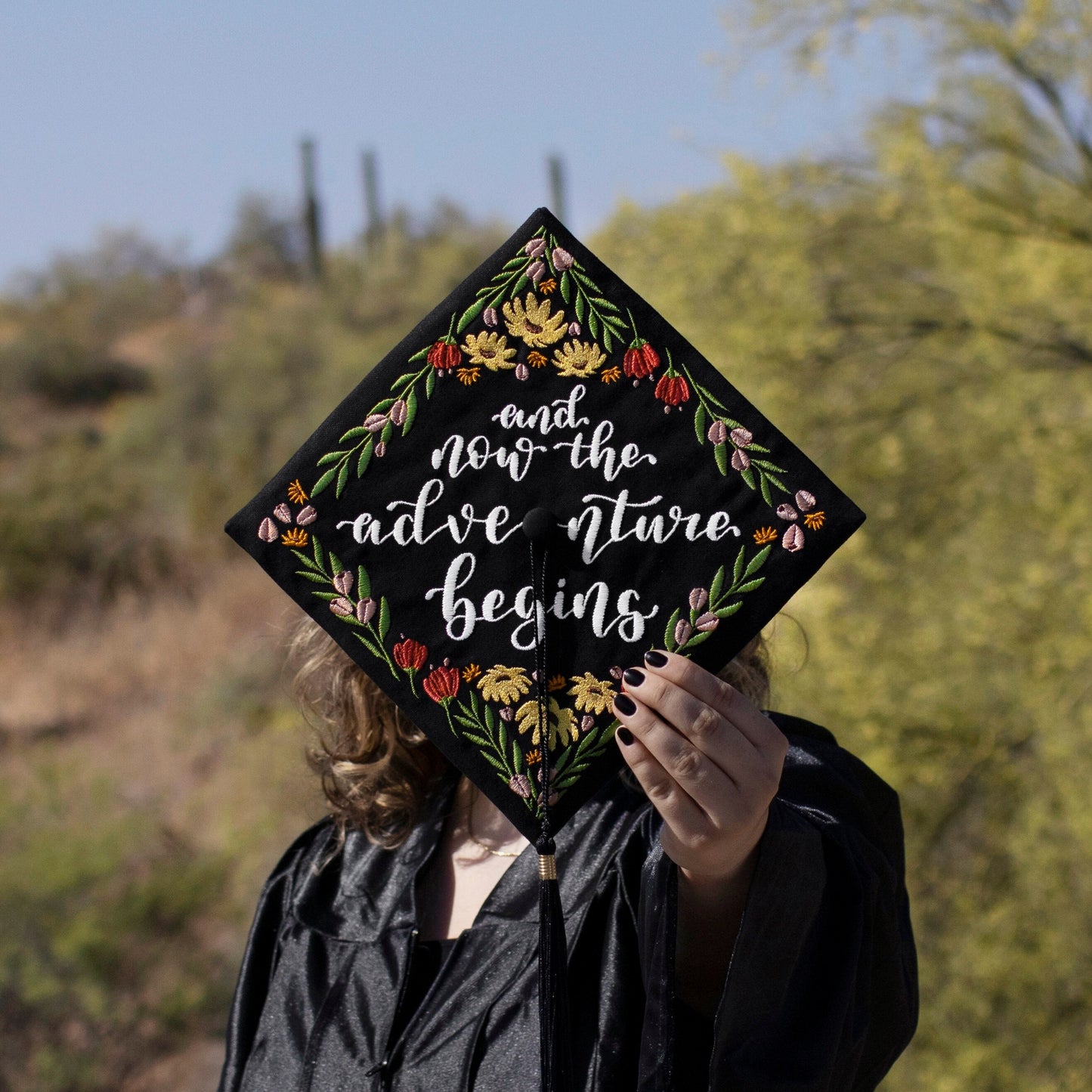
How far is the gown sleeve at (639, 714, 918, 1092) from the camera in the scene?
115 cm

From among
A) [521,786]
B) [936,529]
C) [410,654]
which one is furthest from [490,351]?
[936,529]

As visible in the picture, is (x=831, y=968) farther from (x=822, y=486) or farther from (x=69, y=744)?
(x=69, y=744)

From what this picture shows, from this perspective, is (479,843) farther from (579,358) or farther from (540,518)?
(579,358)

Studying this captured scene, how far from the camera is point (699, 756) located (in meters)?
1.06

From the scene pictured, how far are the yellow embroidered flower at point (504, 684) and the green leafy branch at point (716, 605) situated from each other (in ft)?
0.52

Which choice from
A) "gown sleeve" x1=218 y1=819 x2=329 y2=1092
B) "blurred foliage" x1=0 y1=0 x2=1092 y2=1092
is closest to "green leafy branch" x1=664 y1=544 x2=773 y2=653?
"gown sleeve" x1=218 y1=819 x2=329 y2=1092

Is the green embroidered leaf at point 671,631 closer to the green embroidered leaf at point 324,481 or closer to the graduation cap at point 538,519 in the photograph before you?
the graduation cap at point 538,519

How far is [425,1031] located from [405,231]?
29533mm

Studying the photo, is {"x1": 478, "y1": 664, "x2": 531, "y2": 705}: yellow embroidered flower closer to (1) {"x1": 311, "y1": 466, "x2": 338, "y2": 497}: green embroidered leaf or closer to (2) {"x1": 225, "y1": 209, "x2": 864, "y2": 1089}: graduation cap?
(2) {"x1": 225, "y1": 209, "x2": 864, "y2": 1089}: graduation cap

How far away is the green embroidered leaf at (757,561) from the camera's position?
1.30 meters

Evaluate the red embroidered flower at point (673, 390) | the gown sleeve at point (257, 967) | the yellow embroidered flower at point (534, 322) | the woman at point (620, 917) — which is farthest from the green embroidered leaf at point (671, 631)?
the gown sleeve at point (257, 967)

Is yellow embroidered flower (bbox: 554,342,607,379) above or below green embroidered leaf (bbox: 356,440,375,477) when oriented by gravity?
above

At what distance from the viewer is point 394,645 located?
136cm

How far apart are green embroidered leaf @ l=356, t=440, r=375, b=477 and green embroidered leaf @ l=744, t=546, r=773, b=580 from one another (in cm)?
42
